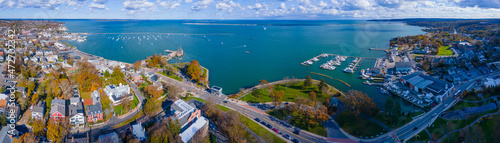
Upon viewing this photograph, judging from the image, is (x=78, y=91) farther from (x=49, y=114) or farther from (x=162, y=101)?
(x=162, y=101)

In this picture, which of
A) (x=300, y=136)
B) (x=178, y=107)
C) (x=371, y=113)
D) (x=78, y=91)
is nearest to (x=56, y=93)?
(x=78, y=91)

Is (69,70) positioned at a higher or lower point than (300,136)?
higher

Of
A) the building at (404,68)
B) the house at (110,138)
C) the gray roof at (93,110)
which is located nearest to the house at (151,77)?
the gray roof at (93,110)

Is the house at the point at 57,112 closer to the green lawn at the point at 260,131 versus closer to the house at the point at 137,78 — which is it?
the house at the point at 137,78

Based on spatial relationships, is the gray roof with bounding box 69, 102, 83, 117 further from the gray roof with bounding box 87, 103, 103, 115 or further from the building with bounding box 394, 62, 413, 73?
the building with bounding box 394, 62, 413, 73

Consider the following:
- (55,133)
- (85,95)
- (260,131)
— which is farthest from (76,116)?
(260,131)
